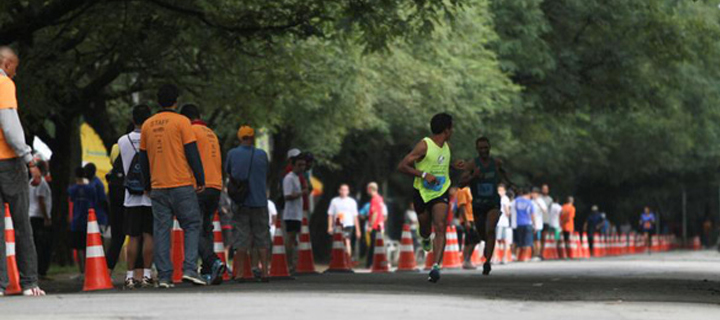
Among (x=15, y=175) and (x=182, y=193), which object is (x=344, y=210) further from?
(x=15, y=175)


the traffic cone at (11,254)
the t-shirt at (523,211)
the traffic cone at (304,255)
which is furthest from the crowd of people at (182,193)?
the t-shirt at (523,211)

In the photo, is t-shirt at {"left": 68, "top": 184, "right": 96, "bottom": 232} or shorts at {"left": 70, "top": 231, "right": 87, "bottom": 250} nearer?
t-shirt at {"left": 68, "top": 184, "right": 96, "bottom": 232}

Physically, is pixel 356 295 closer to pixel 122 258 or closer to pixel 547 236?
pixel 122 258

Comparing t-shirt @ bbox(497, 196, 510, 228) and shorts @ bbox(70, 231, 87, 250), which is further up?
t-shirt @ bbox(497, 196, 510, 228)

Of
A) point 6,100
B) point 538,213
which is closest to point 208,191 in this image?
point 6,100

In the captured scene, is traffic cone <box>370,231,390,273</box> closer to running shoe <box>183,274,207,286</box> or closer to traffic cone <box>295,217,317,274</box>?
traffic cone <box>295,217,317,274</box>

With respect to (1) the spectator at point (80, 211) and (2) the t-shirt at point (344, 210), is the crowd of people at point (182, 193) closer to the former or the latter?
(1) the spectator at point (80, 211)

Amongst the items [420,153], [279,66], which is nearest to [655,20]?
[279,66]

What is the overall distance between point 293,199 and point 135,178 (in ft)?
21.0

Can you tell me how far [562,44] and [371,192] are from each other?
26.1 ft

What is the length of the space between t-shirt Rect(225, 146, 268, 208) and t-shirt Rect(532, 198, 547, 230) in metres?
17.7

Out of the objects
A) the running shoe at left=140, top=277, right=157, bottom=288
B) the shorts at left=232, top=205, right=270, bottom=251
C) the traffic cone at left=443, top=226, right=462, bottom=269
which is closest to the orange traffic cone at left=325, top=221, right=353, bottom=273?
the traffic cone at left=443, top=226, right=462, bottom=269

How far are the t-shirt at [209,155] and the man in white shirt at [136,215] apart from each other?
55 centimetres

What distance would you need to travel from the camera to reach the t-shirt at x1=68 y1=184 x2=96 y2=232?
2239cm
